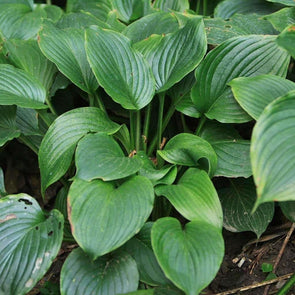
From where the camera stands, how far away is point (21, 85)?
80.0 inches

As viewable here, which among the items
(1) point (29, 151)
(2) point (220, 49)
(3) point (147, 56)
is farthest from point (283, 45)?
(1) point (29, 151)

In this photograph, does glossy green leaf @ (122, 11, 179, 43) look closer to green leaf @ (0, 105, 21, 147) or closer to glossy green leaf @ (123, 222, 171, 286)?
green leaf @ (0, 105, 21, 147)

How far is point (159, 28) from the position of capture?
7.45ft

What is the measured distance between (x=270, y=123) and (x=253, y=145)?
11 centimetres

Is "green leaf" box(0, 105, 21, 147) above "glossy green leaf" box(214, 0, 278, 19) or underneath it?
underneath

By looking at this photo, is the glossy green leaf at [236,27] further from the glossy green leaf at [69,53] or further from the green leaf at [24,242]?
the green leaf at [24,242]

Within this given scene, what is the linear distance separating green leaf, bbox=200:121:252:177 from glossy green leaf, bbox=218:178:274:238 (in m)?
0.23

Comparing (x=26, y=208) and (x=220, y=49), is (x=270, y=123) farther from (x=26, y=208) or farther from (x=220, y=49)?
(x=26, y=208)

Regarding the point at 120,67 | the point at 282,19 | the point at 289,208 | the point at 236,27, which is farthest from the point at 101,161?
the point at 282,19

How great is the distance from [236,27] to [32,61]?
0.98 metres

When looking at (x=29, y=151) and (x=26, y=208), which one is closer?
(x=26, y=208)

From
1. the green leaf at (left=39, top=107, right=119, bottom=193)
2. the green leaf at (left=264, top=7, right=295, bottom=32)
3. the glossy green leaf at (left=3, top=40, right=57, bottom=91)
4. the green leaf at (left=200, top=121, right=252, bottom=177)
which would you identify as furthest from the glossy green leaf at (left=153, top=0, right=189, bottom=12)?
the green leaf at (left=39, top=107, right=119, bottom=193)

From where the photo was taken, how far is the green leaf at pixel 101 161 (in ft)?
Answer: 5.28

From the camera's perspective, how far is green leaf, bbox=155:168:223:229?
1605 mm
